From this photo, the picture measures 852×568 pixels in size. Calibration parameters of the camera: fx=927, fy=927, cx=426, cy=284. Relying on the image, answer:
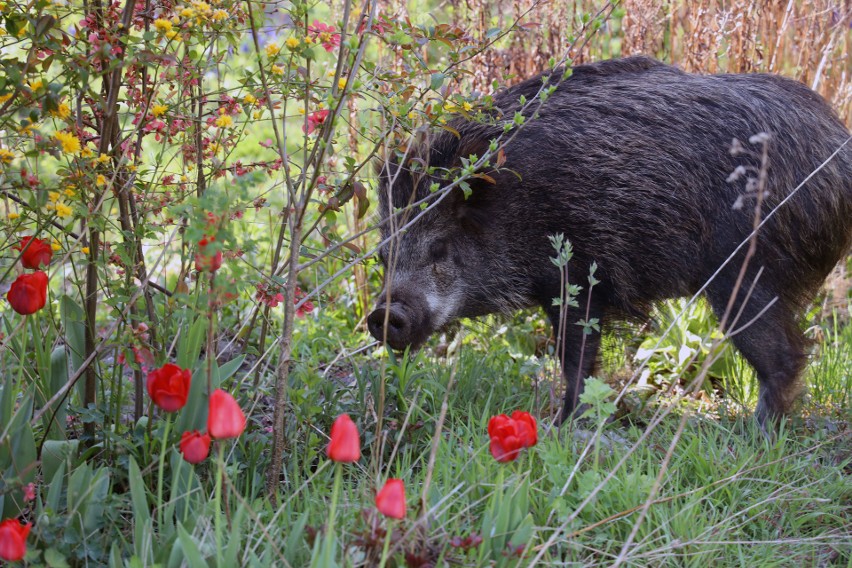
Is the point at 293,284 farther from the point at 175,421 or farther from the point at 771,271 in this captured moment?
the point at 771,271

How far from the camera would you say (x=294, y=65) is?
2936 millimetres

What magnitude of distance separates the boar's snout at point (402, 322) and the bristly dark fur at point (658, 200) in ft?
0.54

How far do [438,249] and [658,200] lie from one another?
1.02 m

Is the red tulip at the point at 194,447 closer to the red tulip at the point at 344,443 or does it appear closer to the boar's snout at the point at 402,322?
the red tulip at the point at 344,443

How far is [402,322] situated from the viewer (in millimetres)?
3959

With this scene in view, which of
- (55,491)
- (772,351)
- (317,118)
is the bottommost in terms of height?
(772,351)

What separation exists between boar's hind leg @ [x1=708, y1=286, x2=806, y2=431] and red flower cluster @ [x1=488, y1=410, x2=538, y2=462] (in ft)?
6.04

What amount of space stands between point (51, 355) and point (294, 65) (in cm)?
119

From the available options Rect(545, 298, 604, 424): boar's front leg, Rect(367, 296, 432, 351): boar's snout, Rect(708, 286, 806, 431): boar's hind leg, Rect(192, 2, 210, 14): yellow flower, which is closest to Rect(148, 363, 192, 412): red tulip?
Rect(192, 2, 210, 14): yellow flower

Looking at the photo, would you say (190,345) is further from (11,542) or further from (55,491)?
(11,542)

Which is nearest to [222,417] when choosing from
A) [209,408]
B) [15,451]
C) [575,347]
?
[209,408]

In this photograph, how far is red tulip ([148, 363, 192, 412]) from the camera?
2.21 meters

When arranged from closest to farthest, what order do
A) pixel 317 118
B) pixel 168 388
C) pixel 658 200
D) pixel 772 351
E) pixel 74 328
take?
1. pixel 168 388
2. pixel 74 328
3. pixel 317 118
4. pixel 772 351
5. pixel 658 200

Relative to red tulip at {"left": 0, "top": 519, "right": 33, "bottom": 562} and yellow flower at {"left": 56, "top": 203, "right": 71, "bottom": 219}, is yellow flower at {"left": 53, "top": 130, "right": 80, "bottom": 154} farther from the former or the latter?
red tulip at {"left": 0, "top": 519, "right": 33, "bottom": 562}
